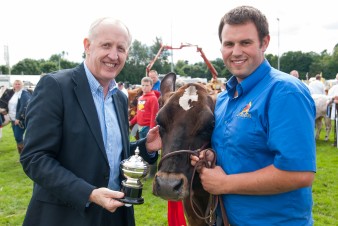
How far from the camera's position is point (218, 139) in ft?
8.10

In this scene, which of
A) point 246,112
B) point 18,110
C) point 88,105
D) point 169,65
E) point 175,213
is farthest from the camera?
point 169,65

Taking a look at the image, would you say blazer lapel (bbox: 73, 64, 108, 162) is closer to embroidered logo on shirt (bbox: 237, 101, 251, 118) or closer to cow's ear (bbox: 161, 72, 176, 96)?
embroidered logo on shirt (bbox: 237, 101, 251, 118)

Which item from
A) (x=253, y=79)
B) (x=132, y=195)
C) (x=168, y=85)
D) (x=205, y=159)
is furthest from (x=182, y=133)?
(x=168, y=85)

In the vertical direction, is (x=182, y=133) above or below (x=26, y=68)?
above

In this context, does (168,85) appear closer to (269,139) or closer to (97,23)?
(97,23)

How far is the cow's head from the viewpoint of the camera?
2.51 meters

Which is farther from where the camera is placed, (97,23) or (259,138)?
(97,23)

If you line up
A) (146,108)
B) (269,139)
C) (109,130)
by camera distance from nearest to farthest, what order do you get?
(269,139) → (109,130) → (146,108)

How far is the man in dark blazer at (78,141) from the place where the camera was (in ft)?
7.64

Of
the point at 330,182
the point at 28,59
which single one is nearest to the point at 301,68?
the point at 28,59

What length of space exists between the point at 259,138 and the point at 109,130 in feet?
3.80

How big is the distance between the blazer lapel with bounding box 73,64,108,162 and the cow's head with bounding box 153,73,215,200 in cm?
47

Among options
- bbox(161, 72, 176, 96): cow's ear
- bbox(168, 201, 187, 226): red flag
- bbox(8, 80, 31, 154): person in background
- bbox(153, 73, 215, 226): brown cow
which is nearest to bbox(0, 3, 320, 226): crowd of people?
bbox(153, 73, 215, 226): brown cow

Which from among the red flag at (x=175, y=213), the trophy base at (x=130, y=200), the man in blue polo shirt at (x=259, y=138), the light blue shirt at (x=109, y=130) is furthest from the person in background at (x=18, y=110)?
the man in blue polo shirt at (x=259, y=138)
